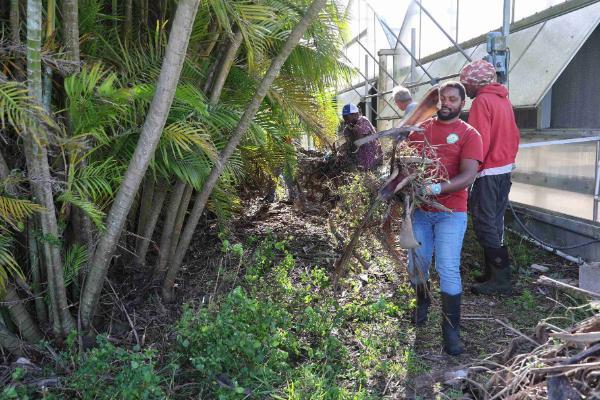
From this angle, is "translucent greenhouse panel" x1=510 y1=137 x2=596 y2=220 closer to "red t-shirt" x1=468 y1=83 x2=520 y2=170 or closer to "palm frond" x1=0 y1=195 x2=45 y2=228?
"red t-shirt" x1=468 y1=83 x2=520 y2=170

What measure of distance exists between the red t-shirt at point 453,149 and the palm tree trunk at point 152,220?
1925 millimetres

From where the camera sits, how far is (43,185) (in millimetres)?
3094

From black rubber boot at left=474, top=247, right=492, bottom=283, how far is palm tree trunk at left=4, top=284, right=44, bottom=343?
3517mm

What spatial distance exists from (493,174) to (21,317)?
12.1 feet

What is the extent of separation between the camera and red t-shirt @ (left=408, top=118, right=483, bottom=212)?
145 inches

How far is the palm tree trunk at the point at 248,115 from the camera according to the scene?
11.5 ft

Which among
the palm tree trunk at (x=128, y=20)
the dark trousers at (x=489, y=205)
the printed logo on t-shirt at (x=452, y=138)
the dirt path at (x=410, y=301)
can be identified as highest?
the palm tree trunk at (x=128, y=20)

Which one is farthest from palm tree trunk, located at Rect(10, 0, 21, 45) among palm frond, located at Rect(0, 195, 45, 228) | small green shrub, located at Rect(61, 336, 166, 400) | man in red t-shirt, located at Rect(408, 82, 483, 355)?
man in red t-shirt, located at Rect(408, 82, 483, 355)

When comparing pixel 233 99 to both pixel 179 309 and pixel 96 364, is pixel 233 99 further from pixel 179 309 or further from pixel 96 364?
pixel 96 364

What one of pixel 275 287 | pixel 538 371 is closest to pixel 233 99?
pixel 275 287

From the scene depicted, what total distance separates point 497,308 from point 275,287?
1.81 m

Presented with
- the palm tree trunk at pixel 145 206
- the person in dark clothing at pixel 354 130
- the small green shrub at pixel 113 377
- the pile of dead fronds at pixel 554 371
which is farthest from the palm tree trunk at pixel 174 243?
the pile of dead fronds at pixel 554 371

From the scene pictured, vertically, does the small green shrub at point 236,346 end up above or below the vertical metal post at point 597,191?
below

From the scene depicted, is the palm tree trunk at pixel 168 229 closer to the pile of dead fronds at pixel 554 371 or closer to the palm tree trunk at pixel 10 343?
the palm tree trunk at pixel 10 343
